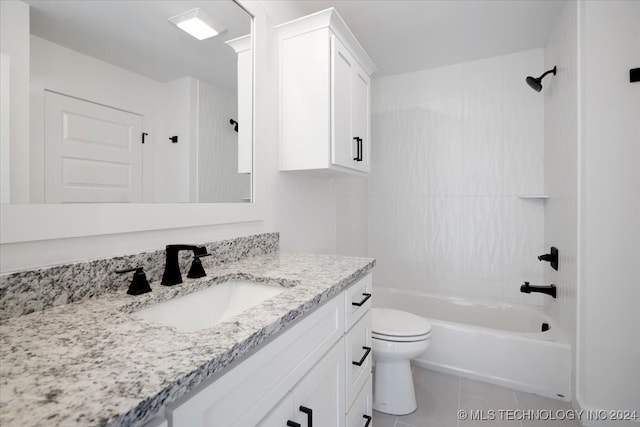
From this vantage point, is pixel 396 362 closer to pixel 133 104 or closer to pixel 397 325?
pixel 397 325

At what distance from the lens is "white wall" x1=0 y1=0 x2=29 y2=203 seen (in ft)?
2.31

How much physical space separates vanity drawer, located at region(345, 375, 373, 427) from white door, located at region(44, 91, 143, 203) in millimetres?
1097

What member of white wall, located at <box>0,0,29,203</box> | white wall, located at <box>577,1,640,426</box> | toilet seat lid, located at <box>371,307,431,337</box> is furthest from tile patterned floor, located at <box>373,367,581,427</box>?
white wall, located at <box>0,0,29,203</box>

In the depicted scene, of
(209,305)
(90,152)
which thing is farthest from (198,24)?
(209,305)

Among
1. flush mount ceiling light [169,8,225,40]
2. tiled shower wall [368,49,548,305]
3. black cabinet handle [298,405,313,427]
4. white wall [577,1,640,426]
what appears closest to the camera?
black cabinet handle [298,405,313,427]

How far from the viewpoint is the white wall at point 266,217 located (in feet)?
2.55

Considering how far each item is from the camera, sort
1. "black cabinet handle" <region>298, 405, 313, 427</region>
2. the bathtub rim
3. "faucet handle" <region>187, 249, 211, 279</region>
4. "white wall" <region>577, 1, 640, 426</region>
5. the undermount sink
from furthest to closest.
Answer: the bathtub rim
"white wall" <region>577, 1, 640, 426</region>
"faucet handle" <region>187, 249, 211, 279</region>
the undermount sink
"black cabinet handle" <region>298, 405, 313, 427</region>

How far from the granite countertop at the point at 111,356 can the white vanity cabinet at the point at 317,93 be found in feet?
2.93

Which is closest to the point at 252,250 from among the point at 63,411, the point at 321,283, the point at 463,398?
the point at 321,283

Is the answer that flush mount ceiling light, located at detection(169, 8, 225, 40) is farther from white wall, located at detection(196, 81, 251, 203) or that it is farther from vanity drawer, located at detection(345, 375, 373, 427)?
vanity drawer, located at detection(345, 375, 373, 427)

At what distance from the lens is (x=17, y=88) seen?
→ 71cm

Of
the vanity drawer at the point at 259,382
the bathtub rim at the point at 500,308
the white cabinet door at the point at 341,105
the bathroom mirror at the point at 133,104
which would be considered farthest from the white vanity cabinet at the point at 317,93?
the bathtub rim at the point at 500,308

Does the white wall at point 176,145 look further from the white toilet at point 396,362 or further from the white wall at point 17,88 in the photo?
the white toilet at point 396,362

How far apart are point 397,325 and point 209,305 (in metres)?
1.19
